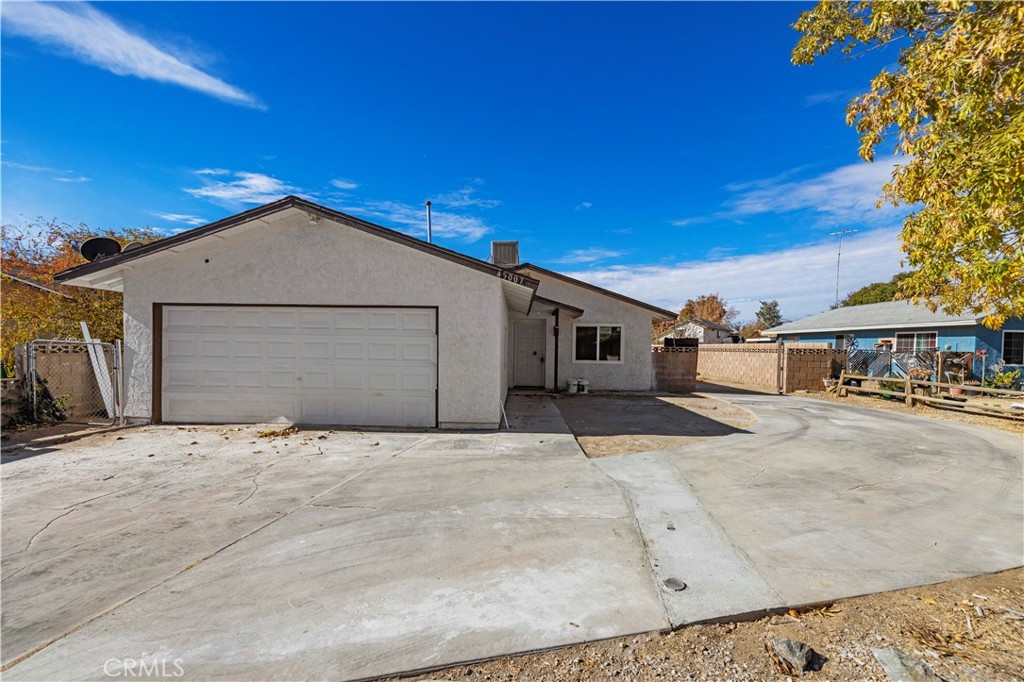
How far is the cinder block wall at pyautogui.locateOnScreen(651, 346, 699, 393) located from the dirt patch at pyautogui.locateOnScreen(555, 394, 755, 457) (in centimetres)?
102

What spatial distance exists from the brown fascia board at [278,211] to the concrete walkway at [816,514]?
4.43 metres

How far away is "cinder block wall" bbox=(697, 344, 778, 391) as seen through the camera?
16.5 meters

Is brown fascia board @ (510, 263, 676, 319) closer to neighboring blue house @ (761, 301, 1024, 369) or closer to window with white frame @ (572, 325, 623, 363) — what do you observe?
window with white frame @ (572, 325, 623, 363)

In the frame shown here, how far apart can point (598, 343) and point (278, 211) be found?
404 inches

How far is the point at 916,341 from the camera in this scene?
61.9 ft

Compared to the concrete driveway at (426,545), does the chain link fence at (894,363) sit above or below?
above

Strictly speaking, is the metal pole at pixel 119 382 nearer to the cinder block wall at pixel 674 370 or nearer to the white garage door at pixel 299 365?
the white garage door at pixel 299 365

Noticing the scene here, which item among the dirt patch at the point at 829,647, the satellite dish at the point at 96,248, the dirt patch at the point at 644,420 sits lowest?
the dirt patch at the point at 829,647

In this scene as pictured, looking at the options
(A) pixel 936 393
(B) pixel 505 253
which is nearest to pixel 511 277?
(B) pixel 505 253

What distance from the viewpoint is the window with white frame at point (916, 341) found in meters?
18.0

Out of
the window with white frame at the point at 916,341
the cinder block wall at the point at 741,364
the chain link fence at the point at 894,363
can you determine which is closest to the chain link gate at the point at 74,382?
the cinder block wall at the point at 741,364

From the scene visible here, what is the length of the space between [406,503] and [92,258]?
31.7 feet

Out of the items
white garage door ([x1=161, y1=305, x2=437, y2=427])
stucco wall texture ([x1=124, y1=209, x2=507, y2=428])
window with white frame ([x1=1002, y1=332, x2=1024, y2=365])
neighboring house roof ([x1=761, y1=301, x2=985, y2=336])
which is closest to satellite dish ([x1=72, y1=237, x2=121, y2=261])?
stucco wall texture ([x1=124, y1=209, x2=507, y2=428])

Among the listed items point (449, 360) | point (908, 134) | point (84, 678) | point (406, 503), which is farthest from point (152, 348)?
point (908, 134)
